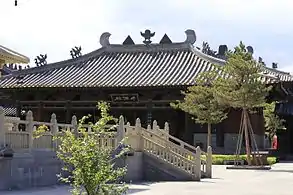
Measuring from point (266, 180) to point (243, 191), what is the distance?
443 centimetres

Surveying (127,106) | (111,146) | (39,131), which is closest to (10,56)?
(39,131)

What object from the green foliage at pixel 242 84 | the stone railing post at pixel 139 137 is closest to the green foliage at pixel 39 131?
the stone railing post at pixel 139 137

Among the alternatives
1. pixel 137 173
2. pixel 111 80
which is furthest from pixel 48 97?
pixel 137 173

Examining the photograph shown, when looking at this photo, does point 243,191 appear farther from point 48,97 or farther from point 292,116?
point 292,116

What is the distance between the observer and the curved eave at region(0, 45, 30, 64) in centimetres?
1838

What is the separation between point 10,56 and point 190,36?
77.3 feet

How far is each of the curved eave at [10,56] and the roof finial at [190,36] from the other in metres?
22.3

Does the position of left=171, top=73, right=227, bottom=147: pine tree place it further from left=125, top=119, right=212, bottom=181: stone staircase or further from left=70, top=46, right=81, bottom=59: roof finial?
left=70, top=46, right=81, bottom=59: roof finial

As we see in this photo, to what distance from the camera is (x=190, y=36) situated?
40.8 metres

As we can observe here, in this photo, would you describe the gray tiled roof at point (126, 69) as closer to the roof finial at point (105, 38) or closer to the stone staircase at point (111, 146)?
the roof finial at point (105, 38)

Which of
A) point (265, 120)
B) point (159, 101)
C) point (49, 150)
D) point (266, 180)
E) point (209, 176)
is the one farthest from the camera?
point (265, 120)

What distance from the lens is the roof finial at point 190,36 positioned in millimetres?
40703

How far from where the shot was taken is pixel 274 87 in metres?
34.6

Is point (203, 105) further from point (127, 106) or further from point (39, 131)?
point (39, 131)
